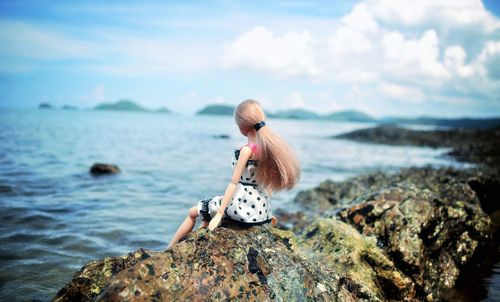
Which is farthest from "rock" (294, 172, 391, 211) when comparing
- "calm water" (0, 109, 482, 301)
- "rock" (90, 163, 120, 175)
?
"rock" (90, 163, 120, 175)

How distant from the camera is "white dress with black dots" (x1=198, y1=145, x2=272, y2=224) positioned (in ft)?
15.8

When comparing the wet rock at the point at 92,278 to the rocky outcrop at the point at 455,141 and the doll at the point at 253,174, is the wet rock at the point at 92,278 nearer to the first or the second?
the doll at the point at 253,174

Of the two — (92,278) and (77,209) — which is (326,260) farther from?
(77,209)

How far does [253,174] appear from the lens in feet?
16.5

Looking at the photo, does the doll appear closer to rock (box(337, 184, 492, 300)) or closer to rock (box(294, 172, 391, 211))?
rock (box(337, 184, 492, 300))

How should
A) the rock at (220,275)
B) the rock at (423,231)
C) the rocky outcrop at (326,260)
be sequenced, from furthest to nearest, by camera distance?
the rock at (423,231), the rocky outcrop at (326,260), the rock at (220,275)

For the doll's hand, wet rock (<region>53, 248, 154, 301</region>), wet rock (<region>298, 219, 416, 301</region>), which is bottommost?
wet rock (<region>298, 219, 416, 301</region>)

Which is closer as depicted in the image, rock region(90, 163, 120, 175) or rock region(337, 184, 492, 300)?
rock region(337, 184, 492, 300)

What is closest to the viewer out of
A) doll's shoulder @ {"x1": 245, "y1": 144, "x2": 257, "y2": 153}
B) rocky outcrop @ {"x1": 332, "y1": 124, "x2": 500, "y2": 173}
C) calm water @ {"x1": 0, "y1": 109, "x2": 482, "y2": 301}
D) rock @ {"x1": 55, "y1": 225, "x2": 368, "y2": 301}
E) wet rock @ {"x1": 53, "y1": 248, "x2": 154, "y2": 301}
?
rock @ {"x1": 55, "y1": 225, "x2": 368, "y2": 301}

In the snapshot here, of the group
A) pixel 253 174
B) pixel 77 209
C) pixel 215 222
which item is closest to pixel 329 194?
pixel 77 209

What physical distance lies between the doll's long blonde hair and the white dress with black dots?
0.11 meters

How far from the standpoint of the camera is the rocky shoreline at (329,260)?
142 inches

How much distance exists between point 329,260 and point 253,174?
1.99 metres

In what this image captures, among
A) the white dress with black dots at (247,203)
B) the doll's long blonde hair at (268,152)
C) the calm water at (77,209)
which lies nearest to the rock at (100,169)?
the calm water at (77,209)
